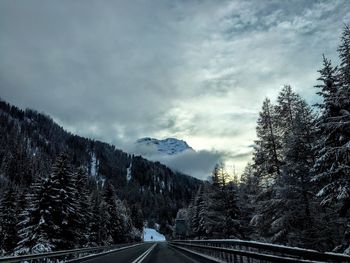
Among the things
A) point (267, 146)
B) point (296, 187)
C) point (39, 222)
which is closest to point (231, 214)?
point (267, 146)

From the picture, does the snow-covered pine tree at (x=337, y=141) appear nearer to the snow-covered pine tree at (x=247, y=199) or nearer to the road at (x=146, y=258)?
the road at (x=146, y=258)

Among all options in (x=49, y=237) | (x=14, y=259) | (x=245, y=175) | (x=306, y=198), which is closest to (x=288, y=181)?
(x=306, y=198)

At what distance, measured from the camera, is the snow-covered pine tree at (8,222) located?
49.8 m

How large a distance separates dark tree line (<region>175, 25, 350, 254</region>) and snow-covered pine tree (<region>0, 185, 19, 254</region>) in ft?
93.5

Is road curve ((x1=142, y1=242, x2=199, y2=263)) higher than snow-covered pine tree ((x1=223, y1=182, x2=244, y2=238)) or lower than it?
lower

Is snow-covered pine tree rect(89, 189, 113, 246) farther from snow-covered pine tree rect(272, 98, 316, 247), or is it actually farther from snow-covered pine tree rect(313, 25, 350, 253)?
snow-covered pine tree rect(313, 25, 350, 253)

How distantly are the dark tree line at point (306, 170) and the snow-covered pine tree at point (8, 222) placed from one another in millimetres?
28492

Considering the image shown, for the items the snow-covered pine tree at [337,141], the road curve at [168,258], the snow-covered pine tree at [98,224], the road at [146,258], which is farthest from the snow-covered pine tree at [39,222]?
the snow-covered pine tree at [337,141]

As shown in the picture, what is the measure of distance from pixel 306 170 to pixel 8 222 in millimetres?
41611

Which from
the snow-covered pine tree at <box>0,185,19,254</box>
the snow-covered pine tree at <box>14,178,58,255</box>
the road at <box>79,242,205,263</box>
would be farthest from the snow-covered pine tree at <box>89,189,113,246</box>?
the road at <box>79,242,205,263</box>

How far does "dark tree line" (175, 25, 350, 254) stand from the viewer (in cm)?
1770

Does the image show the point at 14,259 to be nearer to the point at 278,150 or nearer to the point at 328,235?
the point at 328,235

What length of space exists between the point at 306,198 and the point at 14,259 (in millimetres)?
19207

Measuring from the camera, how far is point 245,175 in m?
57.8
